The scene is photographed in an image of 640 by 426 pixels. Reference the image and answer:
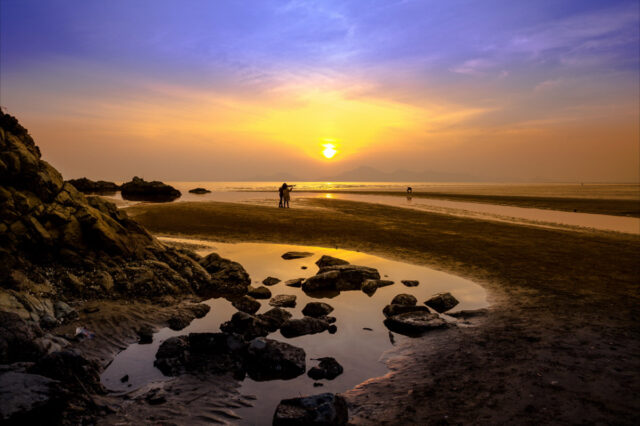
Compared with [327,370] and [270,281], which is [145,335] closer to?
[327,370]

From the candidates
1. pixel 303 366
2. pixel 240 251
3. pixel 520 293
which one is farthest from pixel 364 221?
pixel 303 366

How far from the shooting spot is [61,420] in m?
4.99

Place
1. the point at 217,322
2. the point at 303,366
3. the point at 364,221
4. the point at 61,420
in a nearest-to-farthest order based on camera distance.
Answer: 1. the point at 61,420
2. the point at 303,366
3. the point at 217,322
4. the point at 364,221

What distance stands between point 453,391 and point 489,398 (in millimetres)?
611

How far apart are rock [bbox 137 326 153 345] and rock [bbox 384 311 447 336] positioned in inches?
250

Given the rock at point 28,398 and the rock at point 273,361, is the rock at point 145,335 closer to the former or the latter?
the rock at point 273,361

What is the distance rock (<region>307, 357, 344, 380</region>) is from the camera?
6.89 meters

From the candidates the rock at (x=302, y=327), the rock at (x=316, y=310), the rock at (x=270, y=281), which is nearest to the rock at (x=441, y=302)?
the rock at (x=316, y=310)

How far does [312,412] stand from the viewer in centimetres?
529

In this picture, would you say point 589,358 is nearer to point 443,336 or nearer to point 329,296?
point 443,336

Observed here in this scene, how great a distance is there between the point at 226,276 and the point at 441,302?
7.99 m

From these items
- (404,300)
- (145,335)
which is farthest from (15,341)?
(404,300)

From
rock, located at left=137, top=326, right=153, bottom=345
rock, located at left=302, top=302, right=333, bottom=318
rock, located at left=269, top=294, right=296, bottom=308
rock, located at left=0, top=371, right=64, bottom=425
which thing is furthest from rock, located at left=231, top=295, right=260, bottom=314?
rock, located at left=0, top=371, right=64, bottom=425

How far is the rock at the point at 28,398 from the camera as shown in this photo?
4.63 meters
